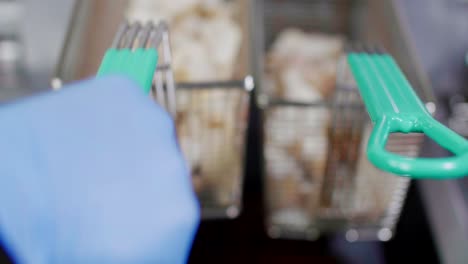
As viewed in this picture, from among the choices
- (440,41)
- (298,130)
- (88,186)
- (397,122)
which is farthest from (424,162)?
(440,41)

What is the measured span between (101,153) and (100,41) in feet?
1.31

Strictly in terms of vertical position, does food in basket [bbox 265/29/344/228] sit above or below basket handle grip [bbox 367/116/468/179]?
below

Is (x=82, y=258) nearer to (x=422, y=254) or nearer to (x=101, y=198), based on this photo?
(x=101, y=198)

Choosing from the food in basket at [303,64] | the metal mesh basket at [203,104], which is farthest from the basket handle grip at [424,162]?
the food in basket at [303,64]

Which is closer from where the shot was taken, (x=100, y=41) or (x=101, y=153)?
(x=101, y=153)

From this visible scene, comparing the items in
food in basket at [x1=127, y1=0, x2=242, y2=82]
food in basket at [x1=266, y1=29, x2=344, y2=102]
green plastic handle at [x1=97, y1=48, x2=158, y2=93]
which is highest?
green plastic handle at [x1=97, y1=48, x2=158, y2=93]

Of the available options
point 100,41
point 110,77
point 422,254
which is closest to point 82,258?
point 110,77

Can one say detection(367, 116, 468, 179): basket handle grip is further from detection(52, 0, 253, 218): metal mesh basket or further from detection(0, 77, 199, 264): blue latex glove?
detection(52, 0, 253, 218): metal mesh basket

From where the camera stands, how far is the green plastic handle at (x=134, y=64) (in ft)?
Result: 1.31

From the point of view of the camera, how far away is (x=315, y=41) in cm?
89

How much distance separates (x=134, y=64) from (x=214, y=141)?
0.28m

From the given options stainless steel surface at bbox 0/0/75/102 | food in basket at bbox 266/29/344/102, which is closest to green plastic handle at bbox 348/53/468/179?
food in basket at bbox 266/29/344/102

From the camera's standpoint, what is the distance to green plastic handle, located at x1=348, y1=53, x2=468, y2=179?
0.34m

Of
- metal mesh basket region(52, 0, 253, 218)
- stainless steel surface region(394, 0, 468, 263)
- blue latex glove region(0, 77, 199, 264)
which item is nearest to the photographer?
blue latex glove region(0, 77, 199, 264)
